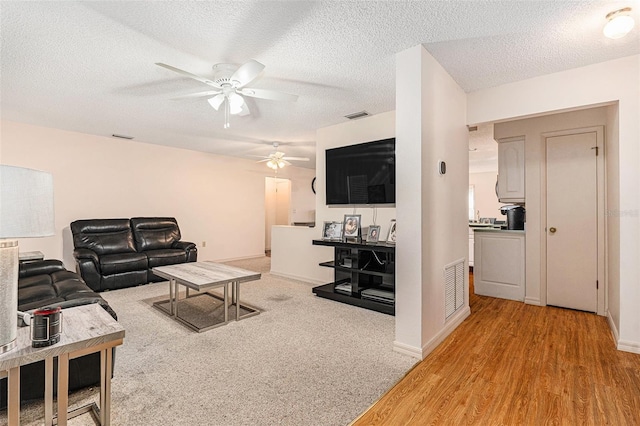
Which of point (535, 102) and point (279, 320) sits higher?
point (535, 102)

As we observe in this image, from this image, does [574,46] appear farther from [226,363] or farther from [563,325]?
[226,363]

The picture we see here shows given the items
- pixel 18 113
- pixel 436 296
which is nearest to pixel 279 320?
pixel 436 296

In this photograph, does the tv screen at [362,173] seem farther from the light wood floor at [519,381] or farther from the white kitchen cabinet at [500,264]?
the light wood floor at [519,381]

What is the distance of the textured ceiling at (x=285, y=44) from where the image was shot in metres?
1.95

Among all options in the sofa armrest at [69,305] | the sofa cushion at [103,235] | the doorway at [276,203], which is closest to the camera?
the sofa armrest at [69,305]

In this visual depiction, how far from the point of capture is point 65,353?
4.15ft

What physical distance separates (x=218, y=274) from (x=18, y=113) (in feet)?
11.5

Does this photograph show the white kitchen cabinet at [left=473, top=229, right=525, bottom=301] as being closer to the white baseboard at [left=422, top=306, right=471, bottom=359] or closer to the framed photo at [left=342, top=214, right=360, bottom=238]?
the white baseboard at [left=422, top=306, right=471, bottom=359]

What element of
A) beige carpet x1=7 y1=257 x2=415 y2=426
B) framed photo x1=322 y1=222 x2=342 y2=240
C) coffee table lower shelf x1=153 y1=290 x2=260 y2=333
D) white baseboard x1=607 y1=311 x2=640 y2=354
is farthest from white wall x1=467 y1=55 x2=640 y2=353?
coffee table lower shelf x1=153 y1=290 x2=260 y2=333

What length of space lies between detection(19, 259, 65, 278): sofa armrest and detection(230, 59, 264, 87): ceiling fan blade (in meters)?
2.76

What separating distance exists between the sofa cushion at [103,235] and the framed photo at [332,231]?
10.5 ft

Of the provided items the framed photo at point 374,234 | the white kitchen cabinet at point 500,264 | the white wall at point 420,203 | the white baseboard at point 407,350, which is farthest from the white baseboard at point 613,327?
the framed photo at point 374,234

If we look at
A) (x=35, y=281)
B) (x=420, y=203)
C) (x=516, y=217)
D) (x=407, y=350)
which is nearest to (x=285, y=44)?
(x=420, y=203)

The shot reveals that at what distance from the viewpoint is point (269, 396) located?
1.89 m
